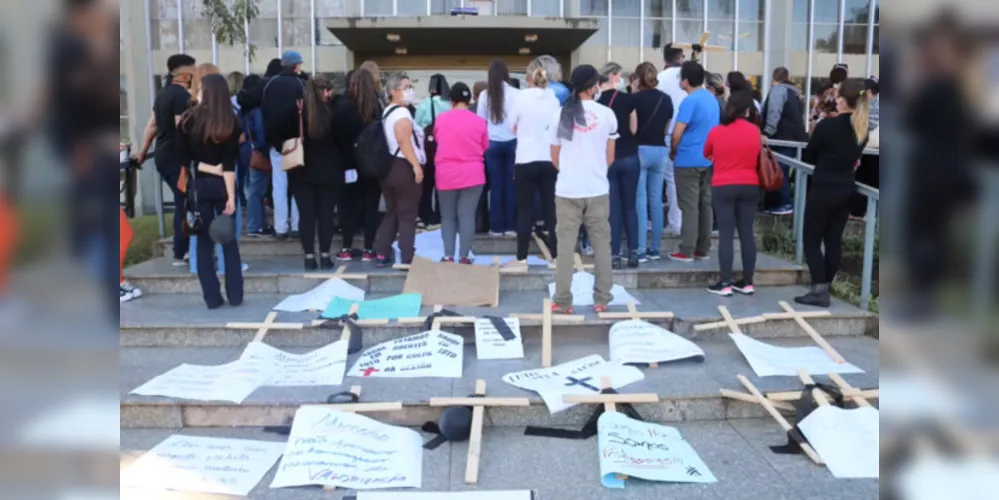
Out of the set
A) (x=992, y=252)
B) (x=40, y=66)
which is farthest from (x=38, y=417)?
(x=992, y=252)

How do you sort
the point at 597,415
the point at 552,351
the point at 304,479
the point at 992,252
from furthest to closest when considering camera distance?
1. the point at 552,351
2. the point at 597,415
3. the point at 304,479
4. the point at 992,252

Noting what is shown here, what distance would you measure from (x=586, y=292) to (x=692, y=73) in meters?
2.19

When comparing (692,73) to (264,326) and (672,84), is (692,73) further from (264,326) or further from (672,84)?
(264,326)

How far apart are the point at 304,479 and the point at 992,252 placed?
10.8 feet

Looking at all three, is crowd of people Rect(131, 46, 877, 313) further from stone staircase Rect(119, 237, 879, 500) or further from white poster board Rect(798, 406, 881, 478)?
white poster board Rect(798, 406, 881, 478)

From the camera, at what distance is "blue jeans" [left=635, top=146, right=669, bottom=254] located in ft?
22.3

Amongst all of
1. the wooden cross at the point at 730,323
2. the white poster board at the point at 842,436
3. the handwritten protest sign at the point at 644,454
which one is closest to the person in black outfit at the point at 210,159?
the handwritten protest sign at the point at 644,454

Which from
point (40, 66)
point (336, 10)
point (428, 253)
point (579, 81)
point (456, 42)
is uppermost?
point (336, 10)

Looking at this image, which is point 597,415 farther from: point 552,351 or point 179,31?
point 179,31

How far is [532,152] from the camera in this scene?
6328 mm

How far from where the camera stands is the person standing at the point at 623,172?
641cm

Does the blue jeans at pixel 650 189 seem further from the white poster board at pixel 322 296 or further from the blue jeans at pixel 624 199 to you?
the white poster board at pixel 322 296

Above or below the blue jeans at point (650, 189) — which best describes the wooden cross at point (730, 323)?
below

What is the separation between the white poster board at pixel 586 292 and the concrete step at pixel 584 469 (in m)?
1.86
